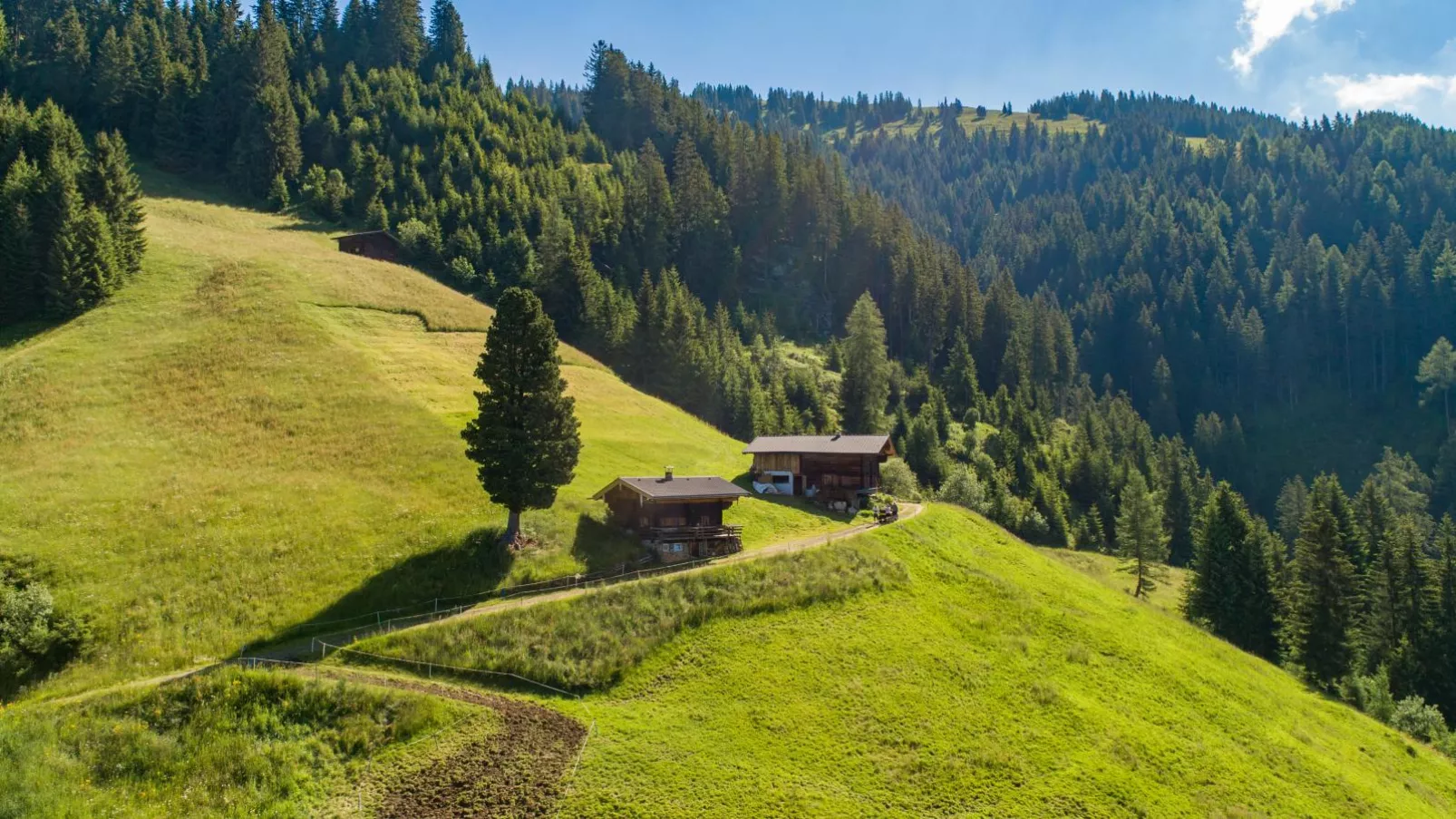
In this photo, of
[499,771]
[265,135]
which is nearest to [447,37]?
[265,135]

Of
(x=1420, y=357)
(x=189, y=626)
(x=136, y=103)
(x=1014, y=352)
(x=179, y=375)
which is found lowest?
(x=189, y=626)

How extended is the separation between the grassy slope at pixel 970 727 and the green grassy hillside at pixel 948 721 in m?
0.10

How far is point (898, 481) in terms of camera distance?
7619cm

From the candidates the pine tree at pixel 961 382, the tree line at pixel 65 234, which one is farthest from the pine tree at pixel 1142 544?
the tree line at pixel 65 234

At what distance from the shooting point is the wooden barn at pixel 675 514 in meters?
49.0

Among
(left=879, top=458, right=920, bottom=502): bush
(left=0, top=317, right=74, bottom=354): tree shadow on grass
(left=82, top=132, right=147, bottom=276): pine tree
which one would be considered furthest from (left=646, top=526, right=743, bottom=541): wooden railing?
A: (left=82, top=132, right=147, bottom=276): pine tree

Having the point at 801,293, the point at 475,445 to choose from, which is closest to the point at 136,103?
the point at 801,293

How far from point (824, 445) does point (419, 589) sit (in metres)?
35.5

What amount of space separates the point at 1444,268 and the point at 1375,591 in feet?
495

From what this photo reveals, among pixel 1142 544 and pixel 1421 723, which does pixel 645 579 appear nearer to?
pixel 1421 723

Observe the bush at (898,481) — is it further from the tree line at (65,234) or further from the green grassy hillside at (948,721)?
the tree line at (65,234)

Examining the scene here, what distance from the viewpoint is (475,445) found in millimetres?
46094

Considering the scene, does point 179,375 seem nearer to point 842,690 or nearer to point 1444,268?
point 842,690

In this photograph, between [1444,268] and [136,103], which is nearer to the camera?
[136,103]
